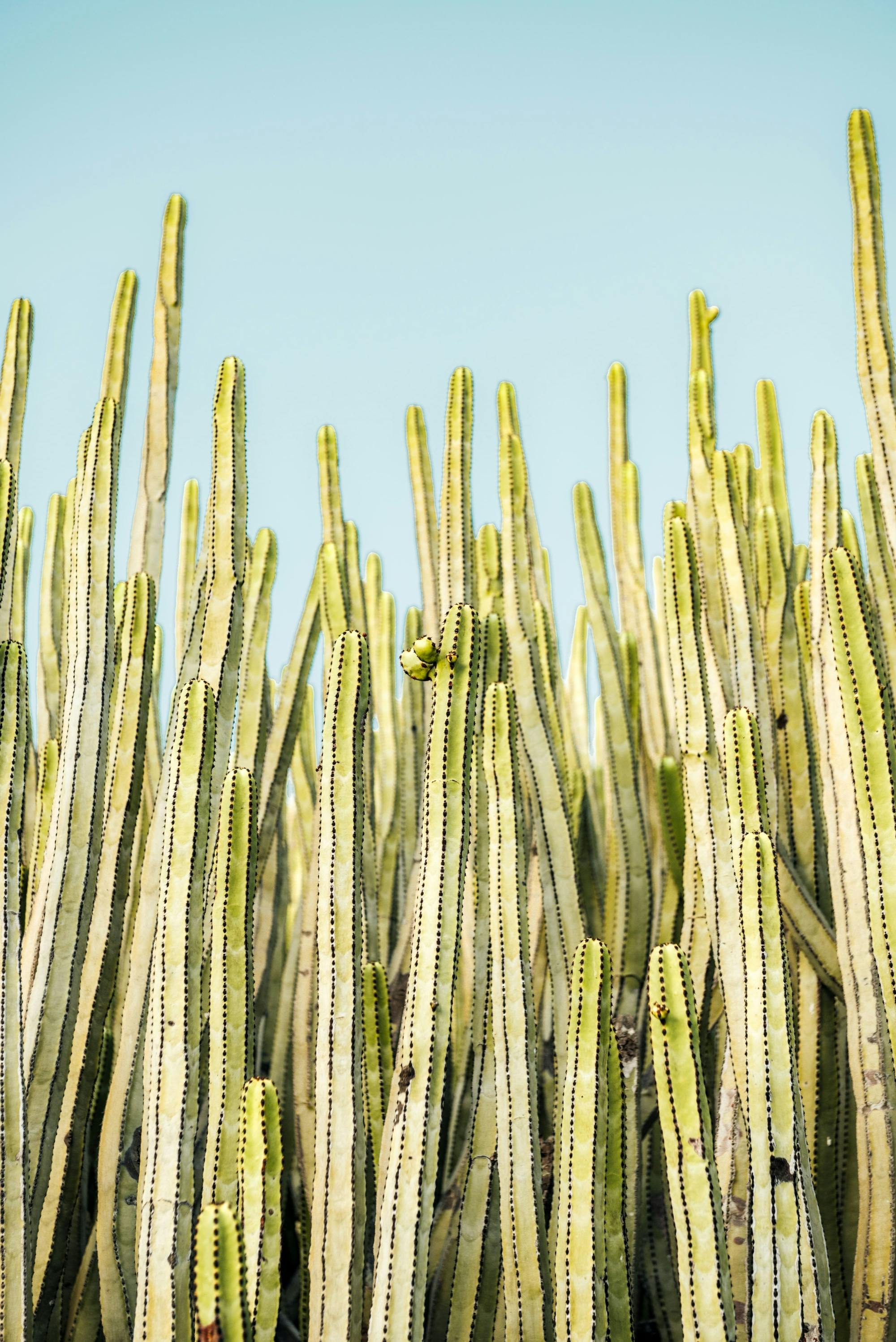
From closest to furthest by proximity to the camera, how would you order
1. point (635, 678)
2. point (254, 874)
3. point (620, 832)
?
point (254, 874)
point (620, 832)
point (635, 678)

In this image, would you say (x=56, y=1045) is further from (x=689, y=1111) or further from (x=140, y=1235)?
(x=689, y=1111)

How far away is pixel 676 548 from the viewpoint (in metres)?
1.97

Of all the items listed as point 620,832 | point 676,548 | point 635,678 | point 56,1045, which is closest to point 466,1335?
point 56,1045

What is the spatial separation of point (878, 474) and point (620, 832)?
2.89ft

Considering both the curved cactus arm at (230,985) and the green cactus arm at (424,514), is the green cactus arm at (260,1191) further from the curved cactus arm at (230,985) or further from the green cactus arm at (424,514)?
the green cactus arm at (424,514)

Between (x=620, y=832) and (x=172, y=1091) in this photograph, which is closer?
(x=172, y=1091)

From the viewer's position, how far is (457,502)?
2295 millimetres

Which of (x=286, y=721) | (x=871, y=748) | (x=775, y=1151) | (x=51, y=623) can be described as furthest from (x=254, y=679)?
(x=775, y=1151)

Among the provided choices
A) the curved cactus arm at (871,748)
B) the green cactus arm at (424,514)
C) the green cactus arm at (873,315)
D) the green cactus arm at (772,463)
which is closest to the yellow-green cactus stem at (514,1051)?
the curved cactus arm at (871,748)

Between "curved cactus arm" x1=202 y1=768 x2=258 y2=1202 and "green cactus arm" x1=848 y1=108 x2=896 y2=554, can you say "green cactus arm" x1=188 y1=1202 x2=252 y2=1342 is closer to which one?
"curved cactus arm" x1=202 y1=768 x2=258 y2=1202

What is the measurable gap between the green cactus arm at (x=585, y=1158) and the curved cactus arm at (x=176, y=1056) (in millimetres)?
455

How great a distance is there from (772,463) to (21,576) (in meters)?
1.80

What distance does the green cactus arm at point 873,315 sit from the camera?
206 cm

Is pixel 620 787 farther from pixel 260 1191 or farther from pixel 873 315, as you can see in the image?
pixel 260 1191
